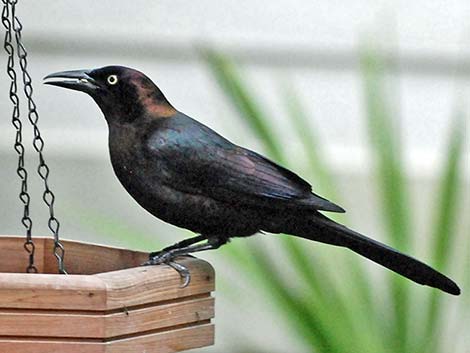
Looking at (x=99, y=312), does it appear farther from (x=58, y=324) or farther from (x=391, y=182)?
(x=391, y=182)

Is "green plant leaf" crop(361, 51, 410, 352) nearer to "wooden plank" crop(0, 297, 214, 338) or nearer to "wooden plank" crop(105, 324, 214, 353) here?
"wooden plank" crop(105, 324, 214, 353)

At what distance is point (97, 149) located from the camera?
261 cm

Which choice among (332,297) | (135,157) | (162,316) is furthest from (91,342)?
A: (332,297)

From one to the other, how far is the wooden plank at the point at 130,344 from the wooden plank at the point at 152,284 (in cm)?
4

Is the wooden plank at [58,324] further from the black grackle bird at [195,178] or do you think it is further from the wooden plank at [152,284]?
the black grackle bird at [195,178]

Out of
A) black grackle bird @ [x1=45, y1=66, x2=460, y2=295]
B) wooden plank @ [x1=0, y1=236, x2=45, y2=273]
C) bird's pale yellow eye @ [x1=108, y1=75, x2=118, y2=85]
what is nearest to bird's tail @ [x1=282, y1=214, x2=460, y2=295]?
black grackle bird @ [x1=45, y1=66, x2=460, y2=295]

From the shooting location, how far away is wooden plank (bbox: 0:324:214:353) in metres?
1.07

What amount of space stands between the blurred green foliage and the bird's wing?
2.23 feet

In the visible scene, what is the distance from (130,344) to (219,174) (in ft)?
0.70

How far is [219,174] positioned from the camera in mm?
1207

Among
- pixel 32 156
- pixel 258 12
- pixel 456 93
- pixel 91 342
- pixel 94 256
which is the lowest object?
pixel 91 342

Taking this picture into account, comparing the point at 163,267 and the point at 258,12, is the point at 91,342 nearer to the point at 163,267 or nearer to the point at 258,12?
the point at 163,267

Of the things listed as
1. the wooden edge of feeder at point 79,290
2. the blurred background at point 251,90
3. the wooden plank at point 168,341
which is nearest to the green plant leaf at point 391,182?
the blurred background at point 251,90

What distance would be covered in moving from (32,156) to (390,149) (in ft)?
3.22
